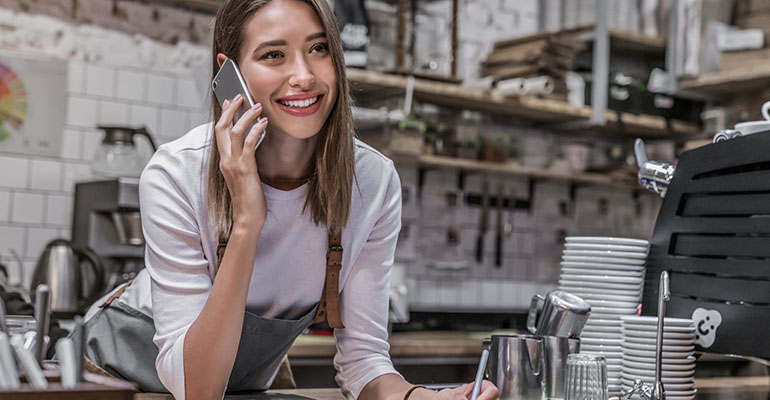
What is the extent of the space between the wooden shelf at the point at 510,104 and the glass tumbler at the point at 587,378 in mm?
2857

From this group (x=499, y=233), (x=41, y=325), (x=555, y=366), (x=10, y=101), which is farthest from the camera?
(x=499, y=233)

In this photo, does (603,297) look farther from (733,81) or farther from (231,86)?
(733,81)

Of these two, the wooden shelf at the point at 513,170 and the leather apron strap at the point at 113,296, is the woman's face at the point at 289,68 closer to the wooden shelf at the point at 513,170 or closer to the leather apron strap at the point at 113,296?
the leather apron strap at the point at 113,296

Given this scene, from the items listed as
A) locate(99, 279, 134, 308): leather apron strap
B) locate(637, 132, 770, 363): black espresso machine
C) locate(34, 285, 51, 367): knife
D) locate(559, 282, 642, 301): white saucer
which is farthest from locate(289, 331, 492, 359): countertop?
locate(34, 285, 51, 367): knife

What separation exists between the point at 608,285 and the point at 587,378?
417 millimetres

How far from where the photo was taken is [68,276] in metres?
3.32

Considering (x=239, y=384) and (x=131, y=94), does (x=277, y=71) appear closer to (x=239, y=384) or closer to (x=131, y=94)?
(x=239, y=384)

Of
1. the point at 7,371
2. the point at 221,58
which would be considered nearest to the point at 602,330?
the point at 221,58

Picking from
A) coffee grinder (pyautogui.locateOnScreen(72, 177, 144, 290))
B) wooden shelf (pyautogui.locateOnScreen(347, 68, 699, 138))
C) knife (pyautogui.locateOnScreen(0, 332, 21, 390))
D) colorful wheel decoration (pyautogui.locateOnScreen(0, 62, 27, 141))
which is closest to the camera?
knife (pyautogui.locateOnScreen(0, 332, 21, 390))

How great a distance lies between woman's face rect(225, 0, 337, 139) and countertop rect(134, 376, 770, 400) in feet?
1.47

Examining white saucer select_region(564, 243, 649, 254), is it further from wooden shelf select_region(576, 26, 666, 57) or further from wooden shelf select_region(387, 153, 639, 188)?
wooden shelf select_region(576, 26, 666, 57)

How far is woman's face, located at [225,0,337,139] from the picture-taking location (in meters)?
1.41

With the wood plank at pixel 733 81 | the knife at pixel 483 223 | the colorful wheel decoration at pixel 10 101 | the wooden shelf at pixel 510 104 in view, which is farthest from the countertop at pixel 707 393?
the wood plank at pixel 733 81

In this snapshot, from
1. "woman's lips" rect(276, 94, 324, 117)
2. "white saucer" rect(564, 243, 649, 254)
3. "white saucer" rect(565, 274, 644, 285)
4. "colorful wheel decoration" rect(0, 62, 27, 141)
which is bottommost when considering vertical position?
"white saucer" rect(565, 274, 644, 285)
